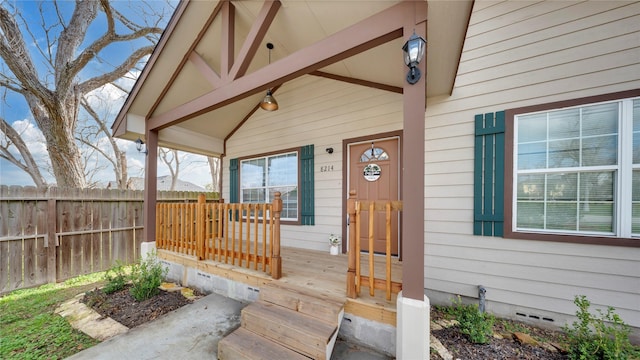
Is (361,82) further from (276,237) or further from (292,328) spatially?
(292,328)

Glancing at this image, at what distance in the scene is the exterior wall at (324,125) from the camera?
12.2 ft

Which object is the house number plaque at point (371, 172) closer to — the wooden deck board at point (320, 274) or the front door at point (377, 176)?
the front door at point (377, 176)

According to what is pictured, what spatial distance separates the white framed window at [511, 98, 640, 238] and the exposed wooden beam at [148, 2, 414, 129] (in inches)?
82.3

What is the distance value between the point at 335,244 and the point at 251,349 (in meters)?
2.21

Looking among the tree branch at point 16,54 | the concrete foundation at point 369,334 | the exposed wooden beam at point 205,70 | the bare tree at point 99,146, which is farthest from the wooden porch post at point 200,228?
the bare tree at point 99,146

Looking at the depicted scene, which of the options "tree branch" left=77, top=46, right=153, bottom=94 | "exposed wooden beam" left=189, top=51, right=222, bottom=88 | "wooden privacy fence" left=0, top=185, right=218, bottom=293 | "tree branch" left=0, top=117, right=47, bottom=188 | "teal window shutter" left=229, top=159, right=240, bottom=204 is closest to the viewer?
"exposed wooden beam" left=189, top=51, right=222, bottom=88

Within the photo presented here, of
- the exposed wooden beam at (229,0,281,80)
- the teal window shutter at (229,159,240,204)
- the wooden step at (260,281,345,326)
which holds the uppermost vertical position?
the exposed wooden beam at (229,0,281,80)

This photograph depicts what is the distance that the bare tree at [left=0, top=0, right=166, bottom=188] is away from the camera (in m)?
4.66

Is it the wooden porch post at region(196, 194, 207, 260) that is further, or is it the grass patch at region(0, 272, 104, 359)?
the wooden porch post at region(196, 194, 207, 260)

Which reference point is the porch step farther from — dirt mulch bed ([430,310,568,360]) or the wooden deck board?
dirt mulch bed ([430,310,568,360])

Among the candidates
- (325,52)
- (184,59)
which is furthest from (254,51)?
(184,59)

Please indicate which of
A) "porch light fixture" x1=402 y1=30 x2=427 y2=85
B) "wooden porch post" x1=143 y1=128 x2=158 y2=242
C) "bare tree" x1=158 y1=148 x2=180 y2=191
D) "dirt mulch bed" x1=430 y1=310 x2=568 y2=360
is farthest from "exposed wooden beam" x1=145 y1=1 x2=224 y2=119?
"bare tree" x1=158 y1=148 x2=180 y2=191

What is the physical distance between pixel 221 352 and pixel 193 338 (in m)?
0.51

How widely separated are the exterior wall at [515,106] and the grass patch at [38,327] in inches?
169
